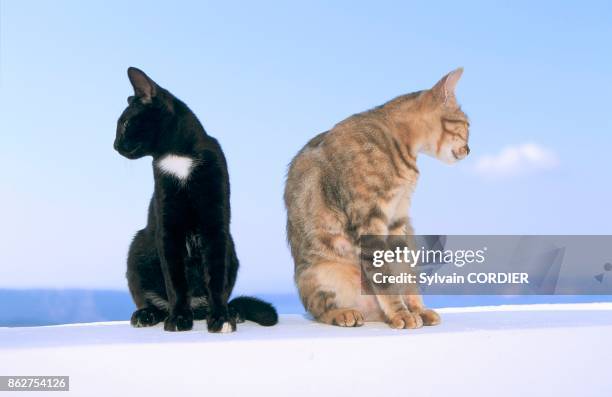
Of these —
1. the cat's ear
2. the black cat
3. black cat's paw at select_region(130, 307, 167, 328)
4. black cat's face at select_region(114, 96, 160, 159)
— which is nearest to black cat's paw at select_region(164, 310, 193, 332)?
the black cat

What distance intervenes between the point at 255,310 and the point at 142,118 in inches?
34.0

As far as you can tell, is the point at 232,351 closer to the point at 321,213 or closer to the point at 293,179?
the point at 321,213

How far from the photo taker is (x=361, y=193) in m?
2.53

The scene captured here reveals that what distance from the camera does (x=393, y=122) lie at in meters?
2.72

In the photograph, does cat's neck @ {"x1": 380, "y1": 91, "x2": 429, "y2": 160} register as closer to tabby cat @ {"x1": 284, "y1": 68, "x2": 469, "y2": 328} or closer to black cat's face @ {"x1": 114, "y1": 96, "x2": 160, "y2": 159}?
tabby cat @ {"x1": 284, "y1": 68, "x2": 469, "y2": 328}

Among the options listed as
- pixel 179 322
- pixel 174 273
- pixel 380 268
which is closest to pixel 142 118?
pixel 174 273

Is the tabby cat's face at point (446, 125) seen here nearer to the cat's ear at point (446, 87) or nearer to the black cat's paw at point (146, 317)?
the cat's ear at point (446, 87)

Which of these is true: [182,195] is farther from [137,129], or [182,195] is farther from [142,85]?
[142,85]

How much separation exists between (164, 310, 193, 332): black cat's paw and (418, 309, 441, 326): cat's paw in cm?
87

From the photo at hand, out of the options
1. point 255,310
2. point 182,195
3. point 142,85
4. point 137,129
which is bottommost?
point 255,310

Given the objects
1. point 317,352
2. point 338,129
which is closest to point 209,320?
point 317,352

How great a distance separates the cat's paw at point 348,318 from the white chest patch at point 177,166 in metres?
0.76

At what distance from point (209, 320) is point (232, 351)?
30cm

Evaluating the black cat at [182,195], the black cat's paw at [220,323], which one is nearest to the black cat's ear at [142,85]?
the black cat at [182,195]
